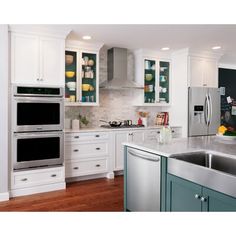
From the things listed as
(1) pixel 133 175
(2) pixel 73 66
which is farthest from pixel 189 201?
(2) pixel 73 66

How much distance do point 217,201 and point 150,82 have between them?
4.00 metres

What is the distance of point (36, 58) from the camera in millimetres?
3680

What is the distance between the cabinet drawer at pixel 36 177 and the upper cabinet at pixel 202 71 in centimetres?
316

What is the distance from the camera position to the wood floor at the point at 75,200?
3.11 metres

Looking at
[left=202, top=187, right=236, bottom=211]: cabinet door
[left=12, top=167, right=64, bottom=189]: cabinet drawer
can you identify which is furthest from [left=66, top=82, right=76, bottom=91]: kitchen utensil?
[left=202, top=187, right=236, bottom=211]: cabinet door

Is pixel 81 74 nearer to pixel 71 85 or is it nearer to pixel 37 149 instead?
pixel 71 85

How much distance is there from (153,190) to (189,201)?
452 mm

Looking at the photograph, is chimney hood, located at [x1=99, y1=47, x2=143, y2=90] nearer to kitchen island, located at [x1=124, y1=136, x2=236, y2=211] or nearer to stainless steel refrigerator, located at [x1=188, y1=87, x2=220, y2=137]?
stainless steel refrigerator, located at [x1=188, y1=87, x2=220, y2=137]

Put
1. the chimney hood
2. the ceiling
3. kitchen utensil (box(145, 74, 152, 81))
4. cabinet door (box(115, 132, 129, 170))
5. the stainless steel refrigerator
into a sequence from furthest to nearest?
kitchen utensil (box(145, 74, 152, 81))
the stainless steel refrigerator
the chimney hood
cabinet door (box(115, 132, 129, 170))
the ceiling

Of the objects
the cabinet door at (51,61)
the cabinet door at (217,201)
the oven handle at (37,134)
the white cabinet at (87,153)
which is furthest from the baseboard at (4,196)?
the cabinet door at (217,201)

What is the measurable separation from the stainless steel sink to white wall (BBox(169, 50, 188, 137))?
2905 millimetres

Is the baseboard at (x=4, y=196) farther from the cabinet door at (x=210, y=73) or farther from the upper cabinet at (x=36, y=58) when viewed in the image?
the cabinet door at (x=210, y=73)

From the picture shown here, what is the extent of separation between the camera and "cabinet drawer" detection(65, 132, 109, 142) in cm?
406

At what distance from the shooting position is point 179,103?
5.39 meters
